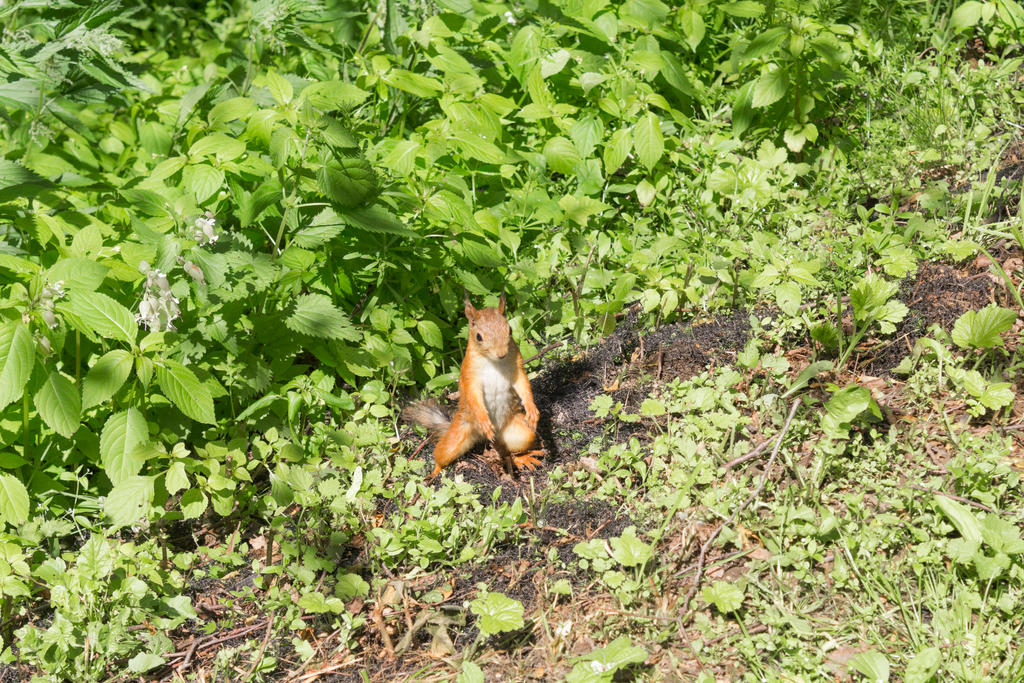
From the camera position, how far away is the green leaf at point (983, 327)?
3258 mm

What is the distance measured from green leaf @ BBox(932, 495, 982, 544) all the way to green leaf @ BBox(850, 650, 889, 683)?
1.75ft

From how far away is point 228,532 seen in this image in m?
3.59

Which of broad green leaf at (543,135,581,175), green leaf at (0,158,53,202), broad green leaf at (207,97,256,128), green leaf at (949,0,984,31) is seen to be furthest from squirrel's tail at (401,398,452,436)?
green leaf at (949,0,984,31)

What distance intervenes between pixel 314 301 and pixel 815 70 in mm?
Answer: 2974

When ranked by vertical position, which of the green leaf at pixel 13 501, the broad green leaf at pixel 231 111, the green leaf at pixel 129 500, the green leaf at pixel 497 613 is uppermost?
the broad green leaf at pixel 231 111

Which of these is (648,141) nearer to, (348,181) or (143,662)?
(348,181)

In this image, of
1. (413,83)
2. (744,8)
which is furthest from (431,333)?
(744,8)

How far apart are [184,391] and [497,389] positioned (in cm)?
116

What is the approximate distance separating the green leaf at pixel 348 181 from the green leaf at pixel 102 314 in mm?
893

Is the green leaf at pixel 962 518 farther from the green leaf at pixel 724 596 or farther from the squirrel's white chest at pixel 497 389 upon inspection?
the squirrel's white chest at pixel 497 389

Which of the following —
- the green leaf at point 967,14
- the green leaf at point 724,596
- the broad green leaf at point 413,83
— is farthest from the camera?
the green leaf at point 967,14

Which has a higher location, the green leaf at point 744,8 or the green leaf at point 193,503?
the green leaf at point 744,8

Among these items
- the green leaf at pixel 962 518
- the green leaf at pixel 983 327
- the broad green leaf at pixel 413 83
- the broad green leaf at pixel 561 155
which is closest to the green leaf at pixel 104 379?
the broad green leaf at pixel 413 83

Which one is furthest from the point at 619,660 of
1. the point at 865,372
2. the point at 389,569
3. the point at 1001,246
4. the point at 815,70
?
the point at 815,70
